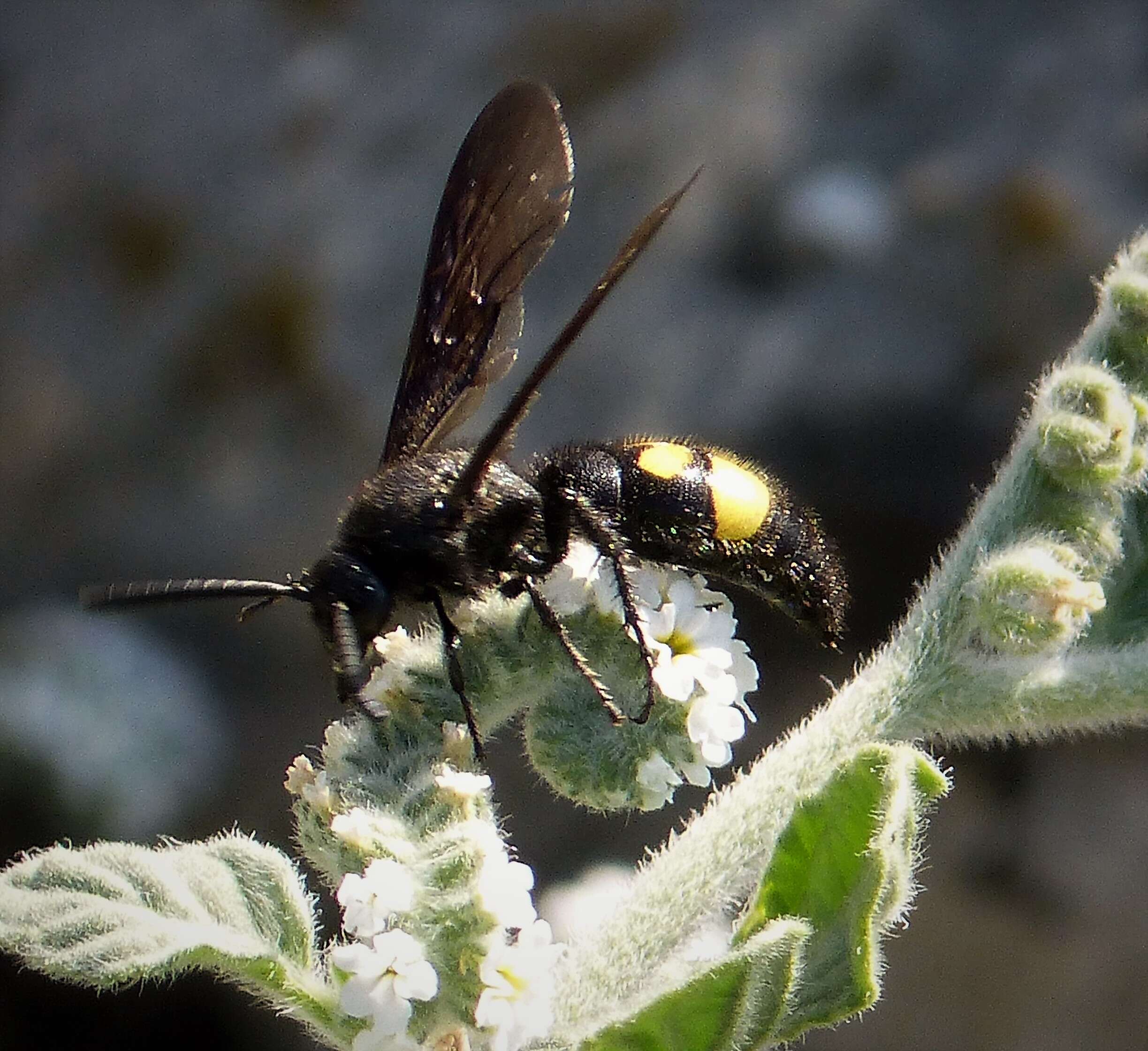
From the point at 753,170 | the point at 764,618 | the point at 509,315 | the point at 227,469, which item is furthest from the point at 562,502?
the point at 753,170

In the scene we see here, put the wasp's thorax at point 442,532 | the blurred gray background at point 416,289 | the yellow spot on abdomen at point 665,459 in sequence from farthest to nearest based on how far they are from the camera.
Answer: the blurred gray background at point 416,289 < the yellow spot on abdomen at point 665,459 < the wasp's thorax at point 442,532

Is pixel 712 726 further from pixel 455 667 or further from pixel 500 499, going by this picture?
pixel 500 499

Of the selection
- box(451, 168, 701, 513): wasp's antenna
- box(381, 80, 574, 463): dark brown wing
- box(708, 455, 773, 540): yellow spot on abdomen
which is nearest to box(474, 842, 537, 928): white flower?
box(451, 168, 701, 513): wasp's antenna

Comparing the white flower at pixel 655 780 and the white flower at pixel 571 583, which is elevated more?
the white flower at pixel 571 583

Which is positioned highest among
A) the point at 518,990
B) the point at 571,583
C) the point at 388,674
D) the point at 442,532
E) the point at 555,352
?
the point at 555,352

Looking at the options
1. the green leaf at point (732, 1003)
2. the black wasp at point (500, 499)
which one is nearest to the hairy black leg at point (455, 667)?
the black wasp at point (500, 499)

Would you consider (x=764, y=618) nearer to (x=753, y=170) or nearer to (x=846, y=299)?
(x=846, y=299)

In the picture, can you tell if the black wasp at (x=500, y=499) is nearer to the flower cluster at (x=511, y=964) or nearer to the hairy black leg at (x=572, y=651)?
the hairy black leg at (x=572, y=651)

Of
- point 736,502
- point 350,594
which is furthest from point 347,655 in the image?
point 736,502
